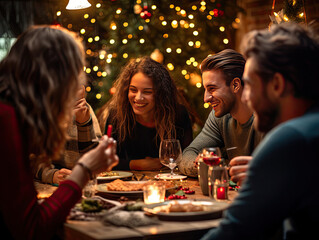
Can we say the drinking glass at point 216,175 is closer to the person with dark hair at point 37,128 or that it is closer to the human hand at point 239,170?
the human hand at point 239,170

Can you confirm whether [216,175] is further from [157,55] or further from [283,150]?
[157,55]

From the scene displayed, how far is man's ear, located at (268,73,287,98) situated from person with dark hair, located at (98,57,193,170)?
198cm

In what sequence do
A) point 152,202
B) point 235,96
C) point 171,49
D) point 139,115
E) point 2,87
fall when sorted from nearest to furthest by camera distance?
point 2,87 → point 152,202 → point 235,96 → point 139,115 → point 171,49

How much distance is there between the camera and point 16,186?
1.60 metres

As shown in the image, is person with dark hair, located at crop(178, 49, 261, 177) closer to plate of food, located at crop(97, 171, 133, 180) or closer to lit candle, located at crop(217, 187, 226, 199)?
plate of food, located at crop(97, 171, 133, 180)

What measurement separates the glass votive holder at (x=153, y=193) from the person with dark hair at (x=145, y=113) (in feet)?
4.75

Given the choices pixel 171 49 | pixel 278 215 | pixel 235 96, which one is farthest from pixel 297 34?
pixel 171 49

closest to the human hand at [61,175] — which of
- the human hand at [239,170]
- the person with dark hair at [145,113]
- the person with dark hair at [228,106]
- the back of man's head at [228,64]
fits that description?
the person with dark hair at [228,106]

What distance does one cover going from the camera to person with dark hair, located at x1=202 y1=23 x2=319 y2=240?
1332 mm

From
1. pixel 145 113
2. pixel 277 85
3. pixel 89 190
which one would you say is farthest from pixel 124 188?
pixel 145 113

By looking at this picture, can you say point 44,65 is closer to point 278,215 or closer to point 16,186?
point 16,186

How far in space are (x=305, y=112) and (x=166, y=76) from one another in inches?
89.4

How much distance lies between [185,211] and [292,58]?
2.32 feet

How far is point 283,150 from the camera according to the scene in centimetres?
133
